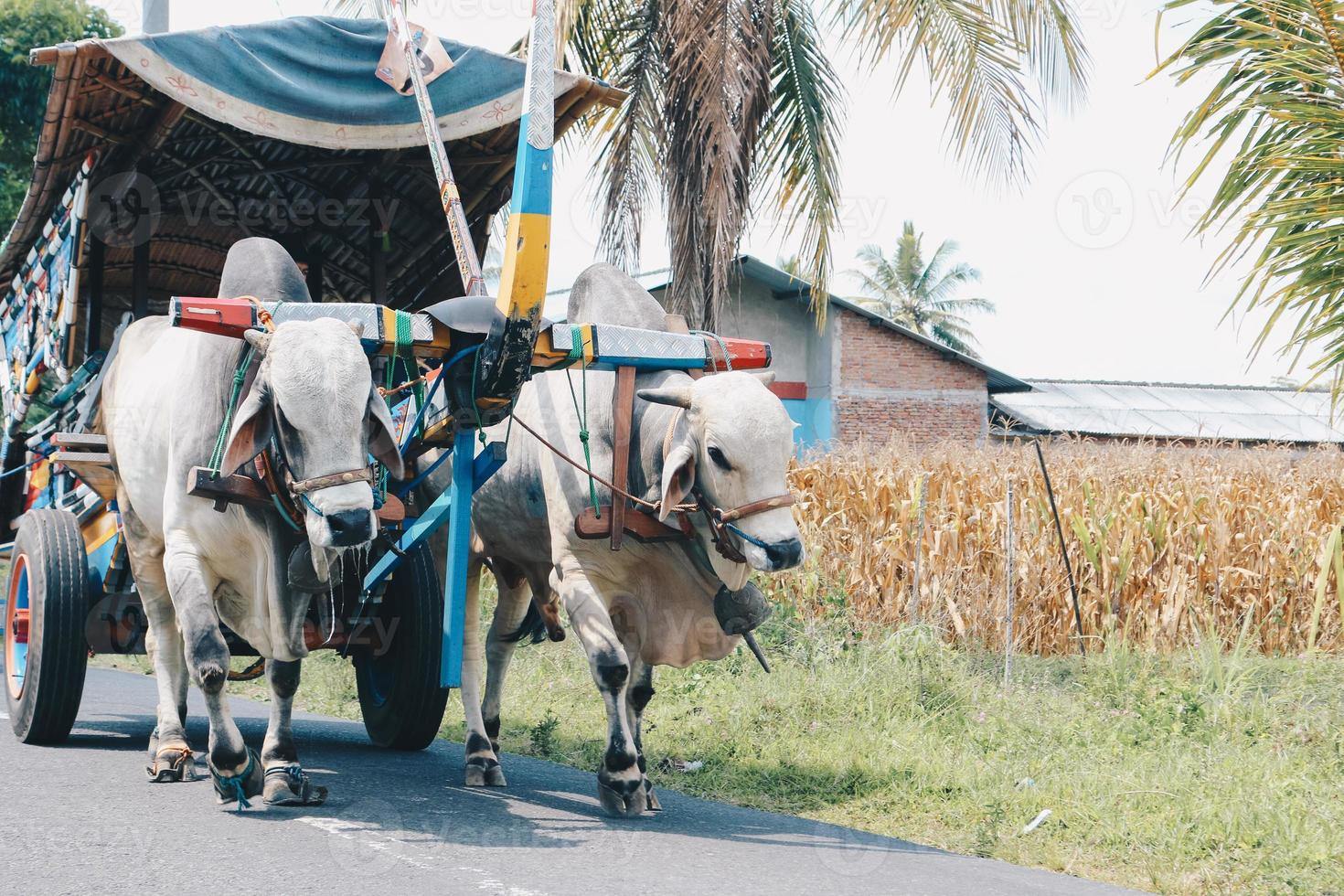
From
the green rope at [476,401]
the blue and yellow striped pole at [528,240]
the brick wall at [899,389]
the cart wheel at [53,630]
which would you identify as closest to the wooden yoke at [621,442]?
the green rope at [476,401]

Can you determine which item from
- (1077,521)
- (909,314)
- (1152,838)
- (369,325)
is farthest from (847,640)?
(909,314)

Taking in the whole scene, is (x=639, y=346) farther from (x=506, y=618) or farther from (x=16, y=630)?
(x=16, y=630)

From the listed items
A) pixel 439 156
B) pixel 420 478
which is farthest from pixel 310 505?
pixel 439 156

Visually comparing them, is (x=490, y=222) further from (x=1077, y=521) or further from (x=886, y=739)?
(x=1077, y=521)

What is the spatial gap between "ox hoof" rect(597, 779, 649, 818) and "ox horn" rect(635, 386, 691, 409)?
1.56 metres

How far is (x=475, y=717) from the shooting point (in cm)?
672

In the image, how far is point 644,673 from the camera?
19.7 feet

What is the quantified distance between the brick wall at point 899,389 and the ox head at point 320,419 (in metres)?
18.6

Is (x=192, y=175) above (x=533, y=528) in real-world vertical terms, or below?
above

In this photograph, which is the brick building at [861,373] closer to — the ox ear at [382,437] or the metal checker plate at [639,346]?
the metal checker plate at [639,346]

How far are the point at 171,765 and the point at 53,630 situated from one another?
106cm

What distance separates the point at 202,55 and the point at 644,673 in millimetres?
3465

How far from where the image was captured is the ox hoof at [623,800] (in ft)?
18.3

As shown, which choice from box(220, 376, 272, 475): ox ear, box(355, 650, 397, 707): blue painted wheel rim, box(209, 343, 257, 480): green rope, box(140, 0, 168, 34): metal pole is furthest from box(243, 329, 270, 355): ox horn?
box(140, 0, 168, 34): metal pole
